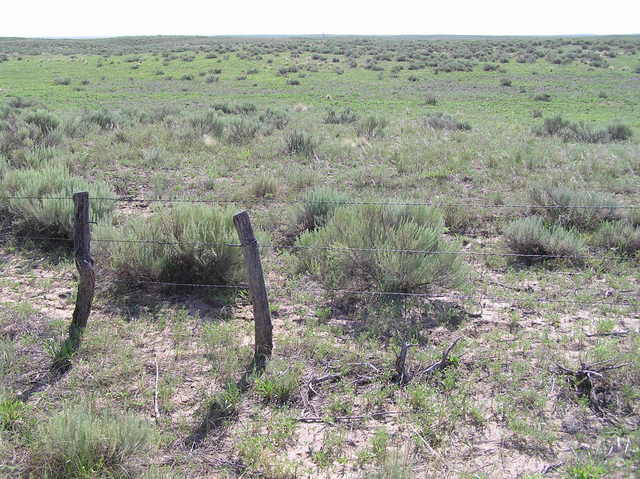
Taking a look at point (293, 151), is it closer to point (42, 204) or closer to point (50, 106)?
point (42, 204)

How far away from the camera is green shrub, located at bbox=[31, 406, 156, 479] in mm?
3541

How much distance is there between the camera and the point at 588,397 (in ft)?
14.4

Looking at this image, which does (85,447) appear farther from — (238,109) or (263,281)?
(238,109)

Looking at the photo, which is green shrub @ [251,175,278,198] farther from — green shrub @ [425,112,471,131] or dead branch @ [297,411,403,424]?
green shrub @ [425,112,471,131]

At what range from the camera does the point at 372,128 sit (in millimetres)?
16484

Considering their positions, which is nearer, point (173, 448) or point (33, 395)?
point (173, 448)

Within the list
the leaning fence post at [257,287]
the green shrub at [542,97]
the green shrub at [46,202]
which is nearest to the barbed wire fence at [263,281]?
the leaning fence post at [257,287]

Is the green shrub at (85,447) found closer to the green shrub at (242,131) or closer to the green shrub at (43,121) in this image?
the green shrub at (242,131)

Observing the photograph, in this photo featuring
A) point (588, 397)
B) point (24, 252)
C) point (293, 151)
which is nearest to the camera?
point (588, 397)

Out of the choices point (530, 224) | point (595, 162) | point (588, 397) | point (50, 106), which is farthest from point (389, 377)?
point (50, 106)

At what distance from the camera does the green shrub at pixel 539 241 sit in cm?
723

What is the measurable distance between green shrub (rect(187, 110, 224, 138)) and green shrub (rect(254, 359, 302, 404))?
1141 centimetres

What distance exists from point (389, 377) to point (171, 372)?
186 cm

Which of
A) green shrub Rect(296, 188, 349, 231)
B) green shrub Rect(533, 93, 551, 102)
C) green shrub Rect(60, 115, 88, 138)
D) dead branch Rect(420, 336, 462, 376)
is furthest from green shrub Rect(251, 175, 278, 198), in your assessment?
green shrub Rect(533, 93, 551, 102)
